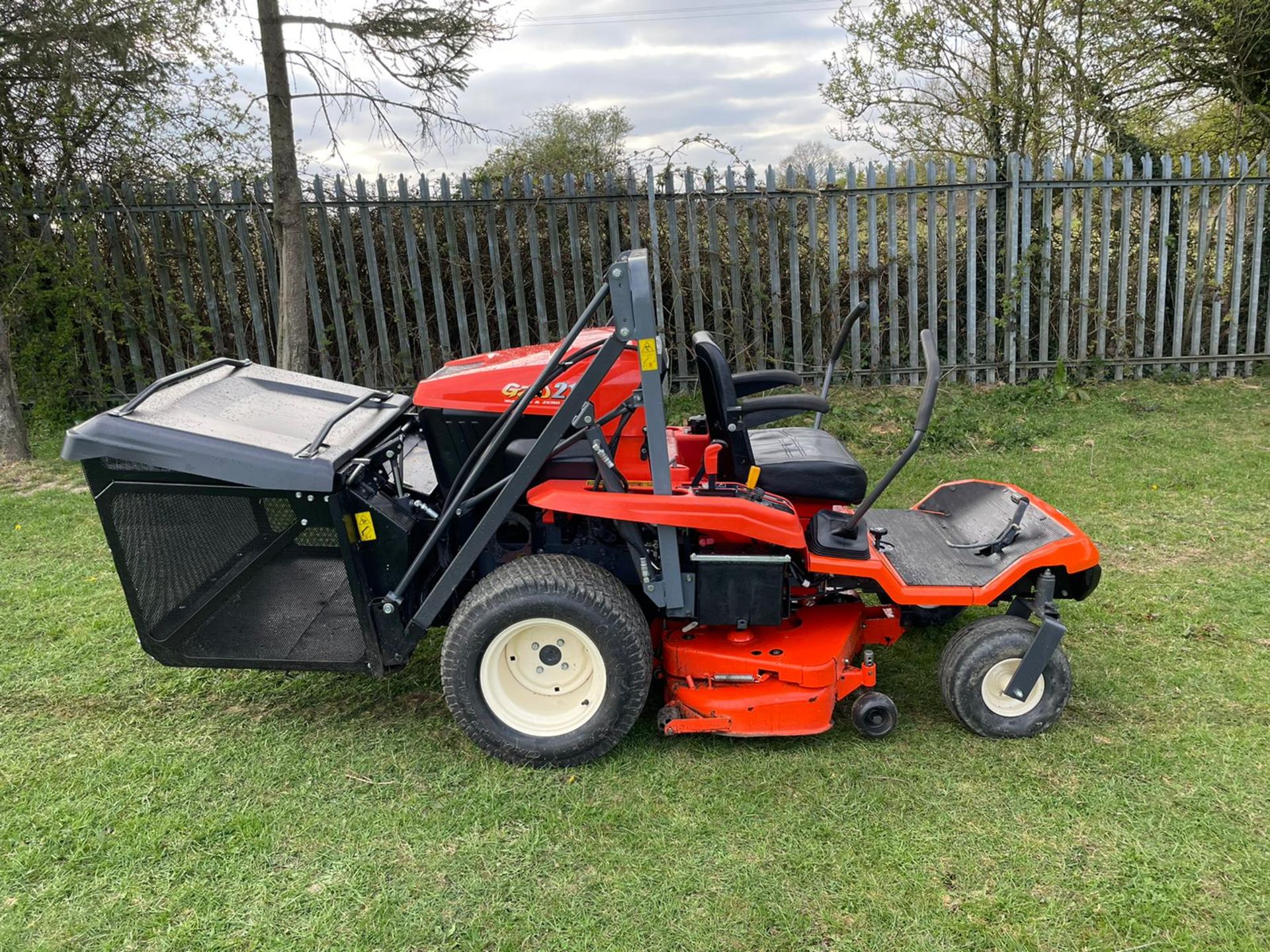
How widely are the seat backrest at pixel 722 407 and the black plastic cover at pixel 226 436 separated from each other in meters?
1.25

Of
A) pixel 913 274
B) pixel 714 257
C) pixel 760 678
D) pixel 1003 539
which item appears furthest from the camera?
pixel 913 274

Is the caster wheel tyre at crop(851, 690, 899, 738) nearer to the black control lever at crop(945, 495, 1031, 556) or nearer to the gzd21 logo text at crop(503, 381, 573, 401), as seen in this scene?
the black control lever at crop(945, 495, 1031, 556)

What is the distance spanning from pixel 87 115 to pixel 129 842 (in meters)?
7.40

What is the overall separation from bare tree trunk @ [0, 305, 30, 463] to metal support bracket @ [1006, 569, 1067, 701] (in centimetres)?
721

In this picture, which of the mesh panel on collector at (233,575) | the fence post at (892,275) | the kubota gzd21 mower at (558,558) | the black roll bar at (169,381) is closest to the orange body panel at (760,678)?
the kubota gzd21 mower at (558,558)

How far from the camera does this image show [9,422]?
6840 millimetres

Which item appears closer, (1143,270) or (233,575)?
(233,575)

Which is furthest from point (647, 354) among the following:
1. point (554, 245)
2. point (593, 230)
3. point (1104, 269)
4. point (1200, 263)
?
point (1200, 263)

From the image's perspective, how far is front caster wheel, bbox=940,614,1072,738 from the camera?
3.12m

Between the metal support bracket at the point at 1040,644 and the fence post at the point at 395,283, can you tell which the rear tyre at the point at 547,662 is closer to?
the metal support bracket at the point at 1040,644

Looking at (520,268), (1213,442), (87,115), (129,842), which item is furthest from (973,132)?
(129,842)

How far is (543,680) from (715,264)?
17.3ft

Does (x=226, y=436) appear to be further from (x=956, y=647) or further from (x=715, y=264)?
(x=715, y=264)

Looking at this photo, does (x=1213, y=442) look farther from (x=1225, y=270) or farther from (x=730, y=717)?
(x=730, y=717)
